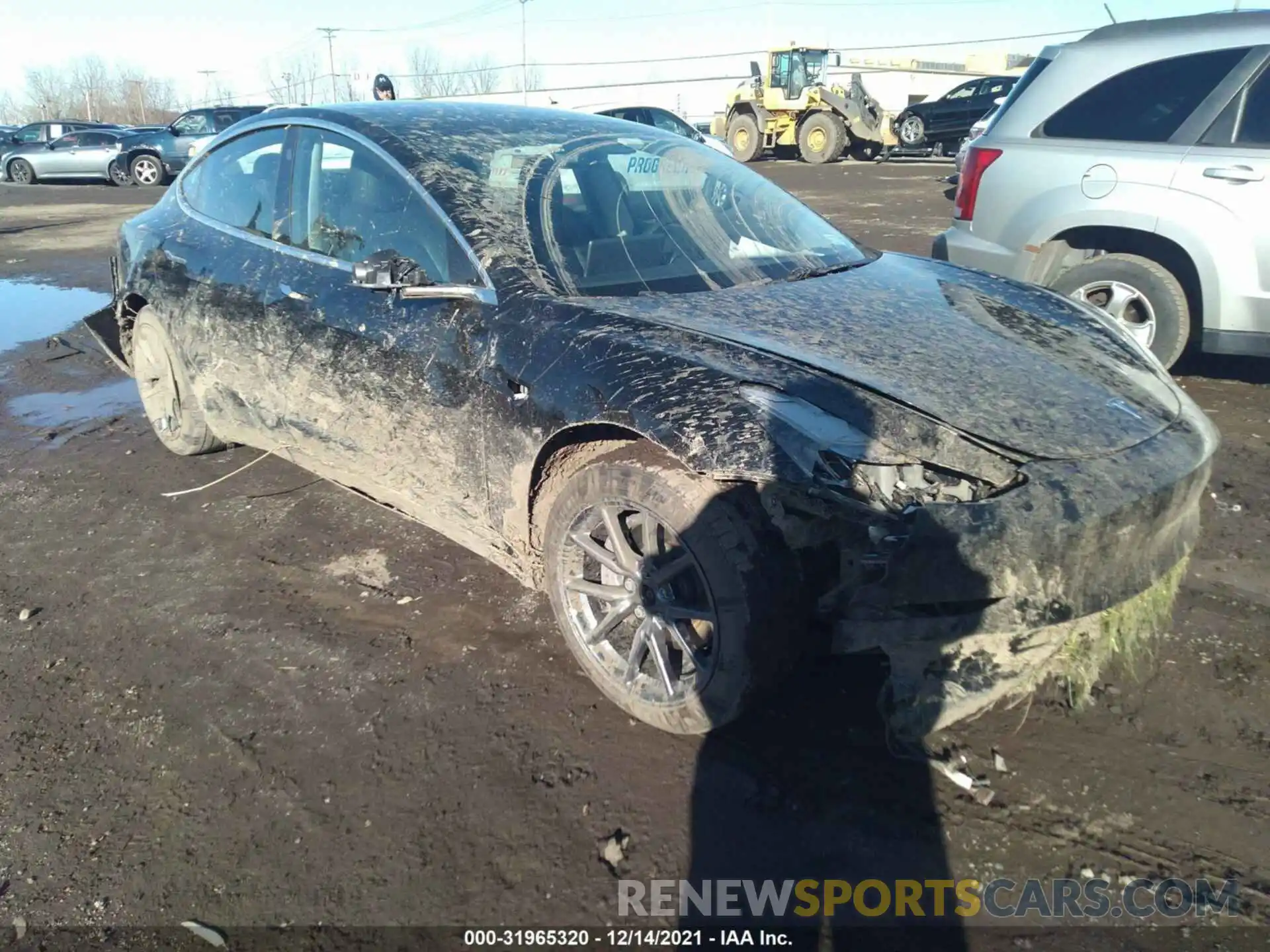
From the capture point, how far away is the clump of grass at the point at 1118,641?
2406 mm

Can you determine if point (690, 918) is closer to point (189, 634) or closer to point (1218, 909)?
point (1218, 909)

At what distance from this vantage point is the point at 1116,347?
3127 mm

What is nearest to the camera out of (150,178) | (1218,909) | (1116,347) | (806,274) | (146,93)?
(1218,909)

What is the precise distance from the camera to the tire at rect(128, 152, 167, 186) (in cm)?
2209

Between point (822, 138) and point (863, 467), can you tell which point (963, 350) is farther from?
point (822, 138)

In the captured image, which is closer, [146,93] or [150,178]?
[150,178]

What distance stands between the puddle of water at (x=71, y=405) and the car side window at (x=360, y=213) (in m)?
2.82

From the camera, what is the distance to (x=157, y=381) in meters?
4.57

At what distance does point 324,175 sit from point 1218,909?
374 centimetres

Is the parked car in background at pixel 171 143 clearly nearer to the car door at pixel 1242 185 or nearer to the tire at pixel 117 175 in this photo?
the tire at pixel 117 175

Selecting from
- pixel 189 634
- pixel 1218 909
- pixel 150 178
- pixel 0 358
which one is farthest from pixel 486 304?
pixel 150 178

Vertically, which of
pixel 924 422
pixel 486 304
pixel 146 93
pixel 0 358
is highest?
pixel 146 93

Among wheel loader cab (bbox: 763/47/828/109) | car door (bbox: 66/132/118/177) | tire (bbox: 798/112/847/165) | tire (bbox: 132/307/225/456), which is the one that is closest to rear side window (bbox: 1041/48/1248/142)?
tire (bbox: 132/307/225/456)

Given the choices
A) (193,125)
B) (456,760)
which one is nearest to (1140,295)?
(456,760)
